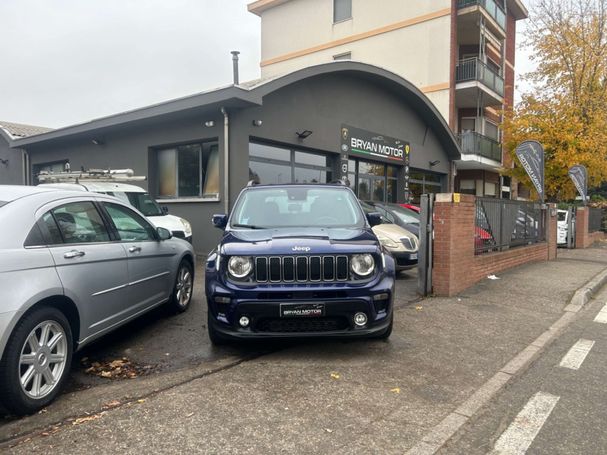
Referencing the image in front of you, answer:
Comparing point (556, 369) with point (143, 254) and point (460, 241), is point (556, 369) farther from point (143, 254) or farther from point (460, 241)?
point (143, 254)

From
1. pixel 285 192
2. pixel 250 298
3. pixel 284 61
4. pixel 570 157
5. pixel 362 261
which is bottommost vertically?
pixel 250 298

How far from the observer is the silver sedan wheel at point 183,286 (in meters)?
5.88

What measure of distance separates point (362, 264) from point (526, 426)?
5.77 feet

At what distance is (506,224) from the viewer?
1005 cm

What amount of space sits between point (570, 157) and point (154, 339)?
2026cm

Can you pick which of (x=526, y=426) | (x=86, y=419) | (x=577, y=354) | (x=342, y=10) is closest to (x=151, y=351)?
(x=86, y=419)

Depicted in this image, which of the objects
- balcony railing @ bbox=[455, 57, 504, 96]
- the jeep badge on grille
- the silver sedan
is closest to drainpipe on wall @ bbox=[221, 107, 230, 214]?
the silver sedan

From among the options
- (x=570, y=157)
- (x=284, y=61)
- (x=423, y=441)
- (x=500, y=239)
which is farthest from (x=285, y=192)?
(x=284, y=61)

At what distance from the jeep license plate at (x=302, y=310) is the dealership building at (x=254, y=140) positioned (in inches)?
275

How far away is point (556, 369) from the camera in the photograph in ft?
13.8

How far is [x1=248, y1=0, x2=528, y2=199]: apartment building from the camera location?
71.5 ft

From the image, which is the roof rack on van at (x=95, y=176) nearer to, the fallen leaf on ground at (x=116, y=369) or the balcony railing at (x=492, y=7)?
the fallen leaf on ground at (x=116, y=369)

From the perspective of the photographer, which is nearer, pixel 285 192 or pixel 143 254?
pixel 143 254

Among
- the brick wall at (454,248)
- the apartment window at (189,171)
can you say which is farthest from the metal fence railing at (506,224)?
the apartment window at (189,171)
